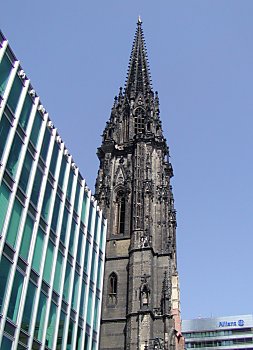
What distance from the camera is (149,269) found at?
41688mm

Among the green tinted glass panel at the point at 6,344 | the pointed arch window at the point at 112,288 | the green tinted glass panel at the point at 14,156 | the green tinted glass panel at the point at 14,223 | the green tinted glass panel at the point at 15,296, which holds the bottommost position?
the green tinted glass panel at the point at 6,344

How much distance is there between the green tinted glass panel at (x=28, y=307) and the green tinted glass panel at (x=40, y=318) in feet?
2.97

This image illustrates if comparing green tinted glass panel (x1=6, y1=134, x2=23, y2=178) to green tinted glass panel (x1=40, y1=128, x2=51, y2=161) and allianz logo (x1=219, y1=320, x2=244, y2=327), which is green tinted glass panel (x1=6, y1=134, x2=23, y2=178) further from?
allianz logo (x1=219, y1=320, x2=244, y2=327)

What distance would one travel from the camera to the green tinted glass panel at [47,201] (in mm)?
26230

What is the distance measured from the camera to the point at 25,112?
2527 cm

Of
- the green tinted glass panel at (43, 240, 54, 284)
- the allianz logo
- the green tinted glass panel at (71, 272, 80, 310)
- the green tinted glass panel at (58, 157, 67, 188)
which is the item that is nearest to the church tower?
the green tinted glass panel at (71, 272, 80, 310)

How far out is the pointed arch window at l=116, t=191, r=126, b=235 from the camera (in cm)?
4643

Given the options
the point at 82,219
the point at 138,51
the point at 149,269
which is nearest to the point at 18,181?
the point at 82,219

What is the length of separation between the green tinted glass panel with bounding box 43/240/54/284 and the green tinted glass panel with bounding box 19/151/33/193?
Answer: 3961 millimetres

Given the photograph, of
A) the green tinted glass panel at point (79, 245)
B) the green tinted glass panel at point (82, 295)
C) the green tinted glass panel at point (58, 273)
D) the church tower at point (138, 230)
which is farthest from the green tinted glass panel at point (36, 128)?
the church tower at point (138, 230)

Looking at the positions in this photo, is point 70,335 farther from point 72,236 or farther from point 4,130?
point 4,130

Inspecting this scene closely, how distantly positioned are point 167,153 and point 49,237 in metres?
32.7

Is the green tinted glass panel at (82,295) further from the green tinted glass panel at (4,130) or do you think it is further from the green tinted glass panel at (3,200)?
the green tinted glass panel at (4,130)

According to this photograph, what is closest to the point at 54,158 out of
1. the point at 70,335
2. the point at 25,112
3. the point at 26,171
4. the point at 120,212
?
the point at 25,112
